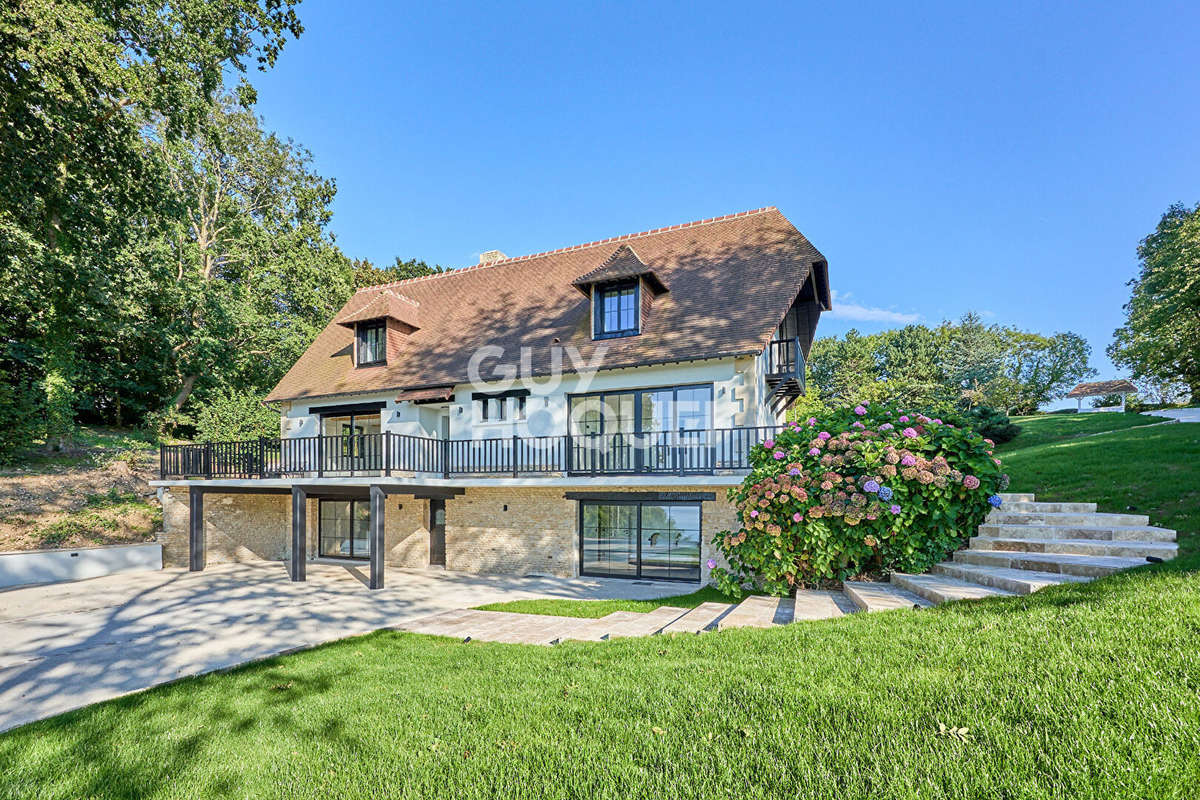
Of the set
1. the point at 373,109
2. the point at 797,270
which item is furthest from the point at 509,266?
the point at 797,270

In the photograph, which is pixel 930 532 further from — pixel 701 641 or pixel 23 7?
pixel 23 7

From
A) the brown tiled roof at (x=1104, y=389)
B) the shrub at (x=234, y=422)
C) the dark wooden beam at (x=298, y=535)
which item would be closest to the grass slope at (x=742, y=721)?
the dark wooden beam at (x=298, y=535)

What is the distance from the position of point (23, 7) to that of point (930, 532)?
1432 cm

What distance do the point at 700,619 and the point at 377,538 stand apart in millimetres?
8199

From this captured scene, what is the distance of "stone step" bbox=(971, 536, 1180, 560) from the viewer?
6223 mm

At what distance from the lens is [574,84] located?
15477 millimetres

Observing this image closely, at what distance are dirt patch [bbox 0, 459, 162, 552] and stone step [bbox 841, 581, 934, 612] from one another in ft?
62.2

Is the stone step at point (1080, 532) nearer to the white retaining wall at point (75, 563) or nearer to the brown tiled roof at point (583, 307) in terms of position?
the brown tiled roof at point (583, 307)

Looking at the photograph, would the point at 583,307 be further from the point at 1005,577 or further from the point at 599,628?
the point at 1005,577

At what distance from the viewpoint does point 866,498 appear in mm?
7812

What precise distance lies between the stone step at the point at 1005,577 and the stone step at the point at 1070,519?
1.54 metres

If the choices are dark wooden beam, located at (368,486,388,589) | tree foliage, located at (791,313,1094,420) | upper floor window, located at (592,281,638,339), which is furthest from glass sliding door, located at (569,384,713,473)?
tree foliage, located at (791,313,1094,420)

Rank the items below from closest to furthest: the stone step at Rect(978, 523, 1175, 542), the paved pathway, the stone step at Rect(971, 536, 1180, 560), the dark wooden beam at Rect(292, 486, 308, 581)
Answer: the stone step at Rect(971, 536, 1180, 560)
the paved pathway
the stone step at Rect(978, 523, 1175, 542)
the dark wooden beam at Rect(292, 486, 308, 581)

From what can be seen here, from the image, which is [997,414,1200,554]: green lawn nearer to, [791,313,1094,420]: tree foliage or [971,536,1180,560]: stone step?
[971,536,1180,560]: stone step
